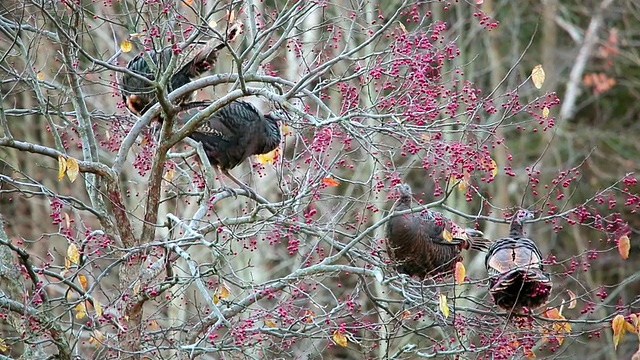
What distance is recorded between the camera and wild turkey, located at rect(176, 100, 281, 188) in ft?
23.8

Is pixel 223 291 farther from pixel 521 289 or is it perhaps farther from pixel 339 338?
pixel 521 289

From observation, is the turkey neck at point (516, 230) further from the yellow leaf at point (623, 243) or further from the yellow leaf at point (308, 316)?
the yellow leaf at point (308, 316)

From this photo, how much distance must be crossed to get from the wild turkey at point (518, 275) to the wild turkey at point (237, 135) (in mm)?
2062

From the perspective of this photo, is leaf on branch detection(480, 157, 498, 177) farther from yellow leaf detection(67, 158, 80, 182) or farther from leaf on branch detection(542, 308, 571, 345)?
yellow leaf detection(67, 158, 80, 182)

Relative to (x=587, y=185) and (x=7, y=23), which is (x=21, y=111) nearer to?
(x=7, y=23)

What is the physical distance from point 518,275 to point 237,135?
2.49m

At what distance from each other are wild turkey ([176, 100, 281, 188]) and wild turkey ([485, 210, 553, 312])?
81.2 inches

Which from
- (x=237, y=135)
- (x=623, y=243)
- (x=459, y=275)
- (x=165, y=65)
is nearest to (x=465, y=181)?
(x=459, y=275)

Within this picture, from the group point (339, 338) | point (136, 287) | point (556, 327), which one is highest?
point (136, 287)

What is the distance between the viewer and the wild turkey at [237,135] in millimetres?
7246

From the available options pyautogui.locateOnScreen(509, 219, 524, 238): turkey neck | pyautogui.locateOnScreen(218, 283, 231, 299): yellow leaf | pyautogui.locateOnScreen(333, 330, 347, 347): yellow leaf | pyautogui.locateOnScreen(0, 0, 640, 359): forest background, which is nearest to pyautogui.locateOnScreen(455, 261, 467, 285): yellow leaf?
pyautogui.locateOnScreen(0, 0, 640, 359): forest background

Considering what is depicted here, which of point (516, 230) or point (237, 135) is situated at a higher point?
point (237, 135)

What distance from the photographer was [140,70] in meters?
6.97

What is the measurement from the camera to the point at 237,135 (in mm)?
7277
